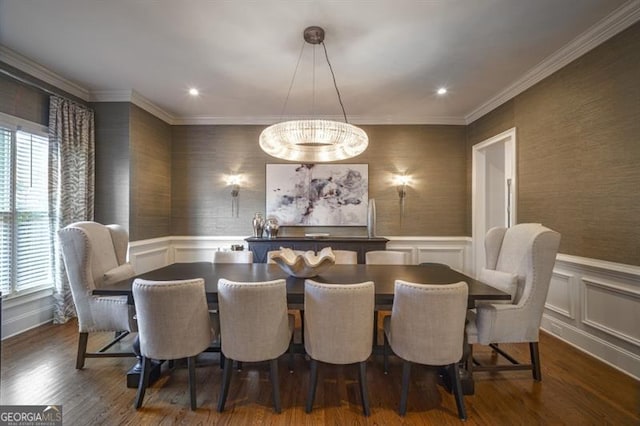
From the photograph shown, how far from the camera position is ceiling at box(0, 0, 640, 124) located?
7.26ft

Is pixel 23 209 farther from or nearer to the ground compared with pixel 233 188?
nearer to the ground

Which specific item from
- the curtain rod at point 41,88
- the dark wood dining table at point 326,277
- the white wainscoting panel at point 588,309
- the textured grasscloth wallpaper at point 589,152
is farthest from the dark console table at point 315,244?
the curtain rod at point 41,88

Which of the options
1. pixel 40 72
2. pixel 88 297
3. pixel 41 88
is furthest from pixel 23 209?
pixel 88 297

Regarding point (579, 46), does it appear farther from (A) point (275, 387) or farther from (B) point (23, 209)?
(B) point (23, 209)

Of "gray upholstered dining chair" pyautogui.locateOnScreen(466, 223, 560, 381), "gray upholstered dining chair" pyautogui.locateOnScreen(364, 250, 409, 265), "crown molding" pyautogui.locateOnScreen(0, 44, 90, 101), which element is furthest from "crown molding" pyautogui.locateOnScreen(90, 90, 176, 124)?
"gray upholstered dining chair" pyautogui.locateOnScreen(466, 223, 560, 381)

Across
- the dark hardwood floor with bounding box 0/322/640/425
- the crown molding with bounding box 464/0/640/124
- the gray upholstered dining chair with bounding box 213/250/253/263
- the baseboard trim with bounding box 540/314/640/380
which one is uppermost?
the crown molding with bounding box 464/0/640/124

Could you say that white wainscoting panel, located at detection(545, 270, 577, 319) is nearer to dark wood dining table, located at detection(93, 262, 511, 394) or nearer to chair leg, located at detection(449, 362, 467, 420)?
dark wood dining table, located at detection(93, 262, 511, 394)

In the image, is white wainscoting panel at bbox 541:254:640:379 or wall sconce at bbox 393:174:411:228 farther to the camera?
wall sconce at bbox 393:174:411:228

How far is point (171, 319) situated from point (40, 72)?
3.31 m

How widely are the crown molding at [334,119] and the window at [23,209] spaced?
1.92m

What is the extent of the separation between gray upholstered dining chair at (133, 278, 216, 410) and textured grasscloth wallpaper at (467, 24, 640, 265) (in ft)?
10.7

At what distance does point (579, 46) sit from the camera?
2.61 meters

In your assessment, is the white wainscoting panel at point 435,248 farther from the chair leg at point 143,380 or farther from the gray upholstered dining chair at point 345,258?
the chair leg at point 143,380

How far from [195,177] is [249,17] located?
119 inches
